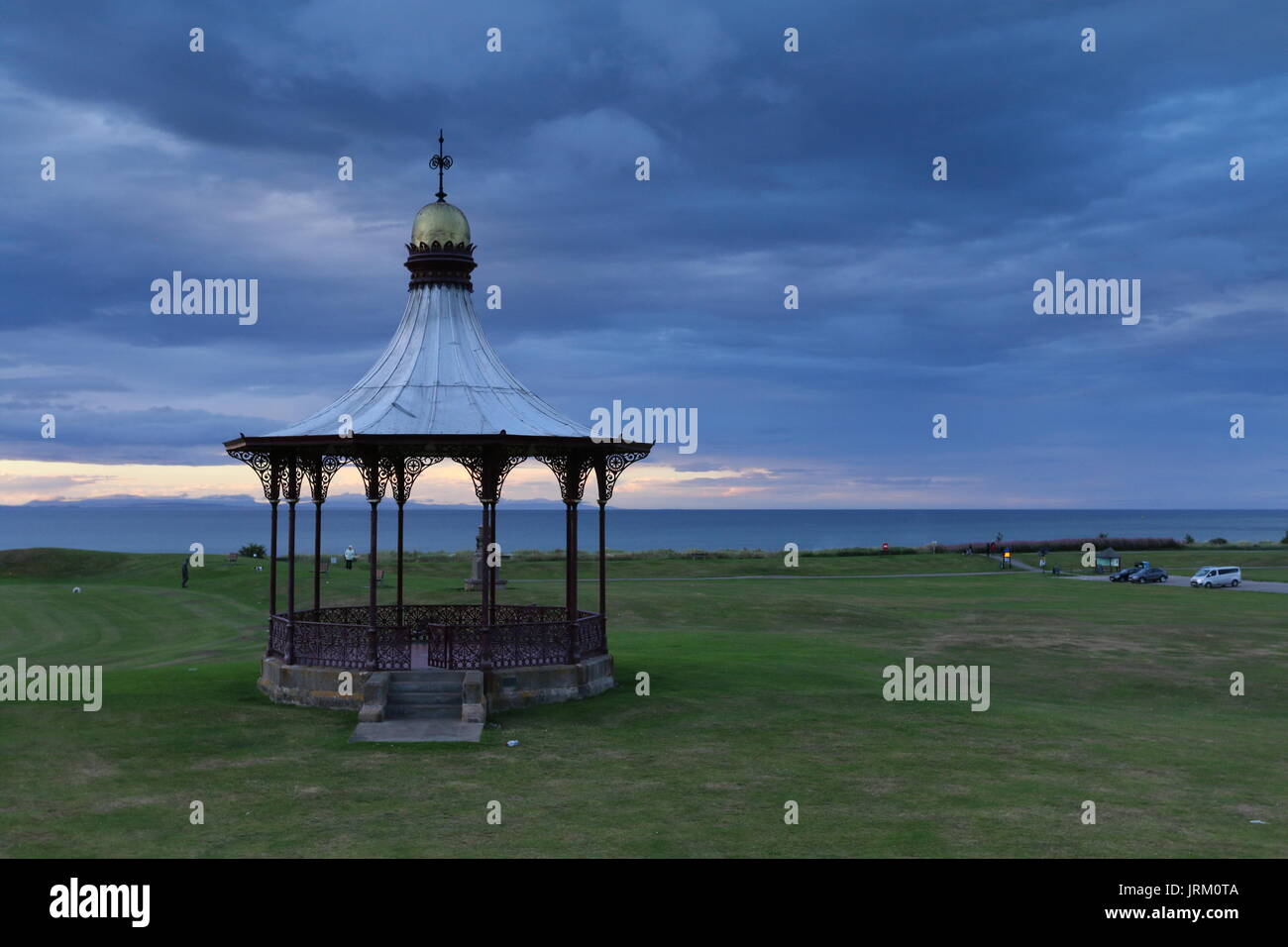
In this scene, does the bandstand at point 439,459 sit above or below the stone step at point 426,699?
above

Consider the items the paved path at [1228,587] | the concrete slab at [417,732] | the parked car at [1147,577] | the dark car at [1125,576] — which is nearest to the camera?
the concrete slab at [417,732]

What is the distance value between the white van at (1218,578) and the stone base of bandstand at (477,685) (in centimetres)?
5738

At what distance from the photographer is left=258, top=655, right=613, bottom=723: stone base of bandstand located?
24375mm

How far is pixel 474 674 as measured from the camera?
2450cm

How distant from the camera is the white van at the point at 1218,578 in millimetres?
70625

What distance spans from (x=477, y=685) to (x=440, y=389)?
7.40 m

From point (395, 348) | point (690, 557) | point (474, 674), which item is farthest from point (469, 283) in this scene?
point (690, 557)

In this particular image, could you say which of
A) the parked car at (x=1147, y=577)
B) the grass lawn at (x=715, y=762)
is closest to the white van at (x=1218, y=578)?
the parked car at (x=1147, y=577)

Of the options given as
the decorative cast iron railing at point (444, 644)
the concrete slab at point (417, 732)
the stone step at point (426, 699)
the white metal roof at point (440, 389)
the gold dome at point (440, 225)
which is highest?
the gold dome at point (440, 225)

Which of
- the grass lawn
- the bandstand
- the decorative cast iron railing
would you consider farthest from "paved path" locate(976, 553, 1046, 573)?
the decorative cast iron railing

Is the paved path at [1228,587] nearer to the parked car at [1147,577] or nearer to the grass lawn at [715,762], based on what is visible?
the parked car at [1147,577]

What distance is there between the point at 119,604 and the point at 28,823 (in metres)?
42.3

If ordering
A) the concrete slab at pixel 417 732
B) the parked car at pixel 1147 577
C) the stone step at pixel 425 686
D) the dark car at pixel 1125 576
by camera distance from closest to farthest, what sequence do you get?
1. the concrete slab at pixel 417 732
2. the stone step at pixel 425 686
3. the parked car at pixel 1147 577
4. the dark car at pixel 1125 576

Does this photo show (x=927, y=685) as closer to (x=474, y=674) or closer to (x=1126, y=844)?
(x=474, y=674)
